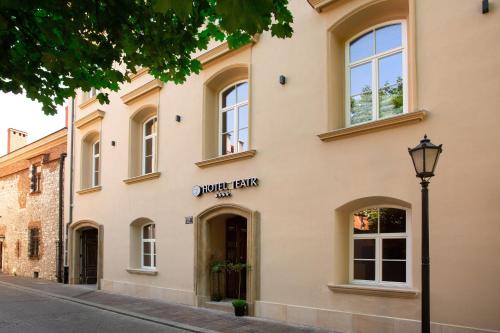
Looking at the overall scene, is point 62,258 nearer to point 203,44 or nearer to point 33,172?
point 33,172

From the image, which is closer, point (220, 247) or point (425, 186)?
point (425, 186)

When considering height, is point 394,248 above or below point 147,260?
above

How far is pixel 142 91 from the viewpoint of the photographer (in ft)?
51.6

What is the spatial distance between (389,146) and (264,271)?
160 inches

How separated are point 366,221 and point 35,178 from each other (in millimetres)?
18619

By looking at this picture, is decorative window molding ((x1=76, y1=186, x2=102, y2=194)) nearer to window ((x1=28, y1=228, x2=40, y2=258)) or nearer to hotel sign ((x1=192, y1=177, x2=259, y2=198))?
window ((x1=28, y1=228, x2=40, y2=258))

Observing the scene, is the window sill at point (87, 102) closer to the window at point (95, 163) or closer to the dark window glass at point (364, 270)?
the window at point (95, 163)

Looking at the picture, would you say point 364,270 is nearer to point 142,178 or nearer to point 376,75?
point 376,75

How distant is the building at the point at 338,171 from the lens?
7977 mm

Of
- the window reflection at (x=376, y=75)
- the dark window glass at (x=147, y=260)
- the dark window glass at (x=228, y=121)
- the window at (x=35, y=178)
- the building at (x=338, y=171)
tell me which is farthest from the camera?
the window at (x=35, y=178)

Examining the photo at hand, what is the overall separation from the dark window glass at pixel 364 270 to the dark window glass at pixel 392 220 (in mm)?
707

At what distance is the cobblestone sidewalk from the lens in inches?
393

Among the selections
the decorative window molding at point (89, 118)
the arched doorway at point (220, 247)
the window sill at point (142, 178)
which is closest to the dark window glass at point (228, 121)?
the arched doorway at point (220, 247)

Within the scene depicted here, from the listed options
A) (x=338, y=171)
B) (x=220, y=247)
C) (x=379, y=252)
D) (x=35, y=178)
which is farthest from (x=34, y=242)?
(x=379, y=252)
